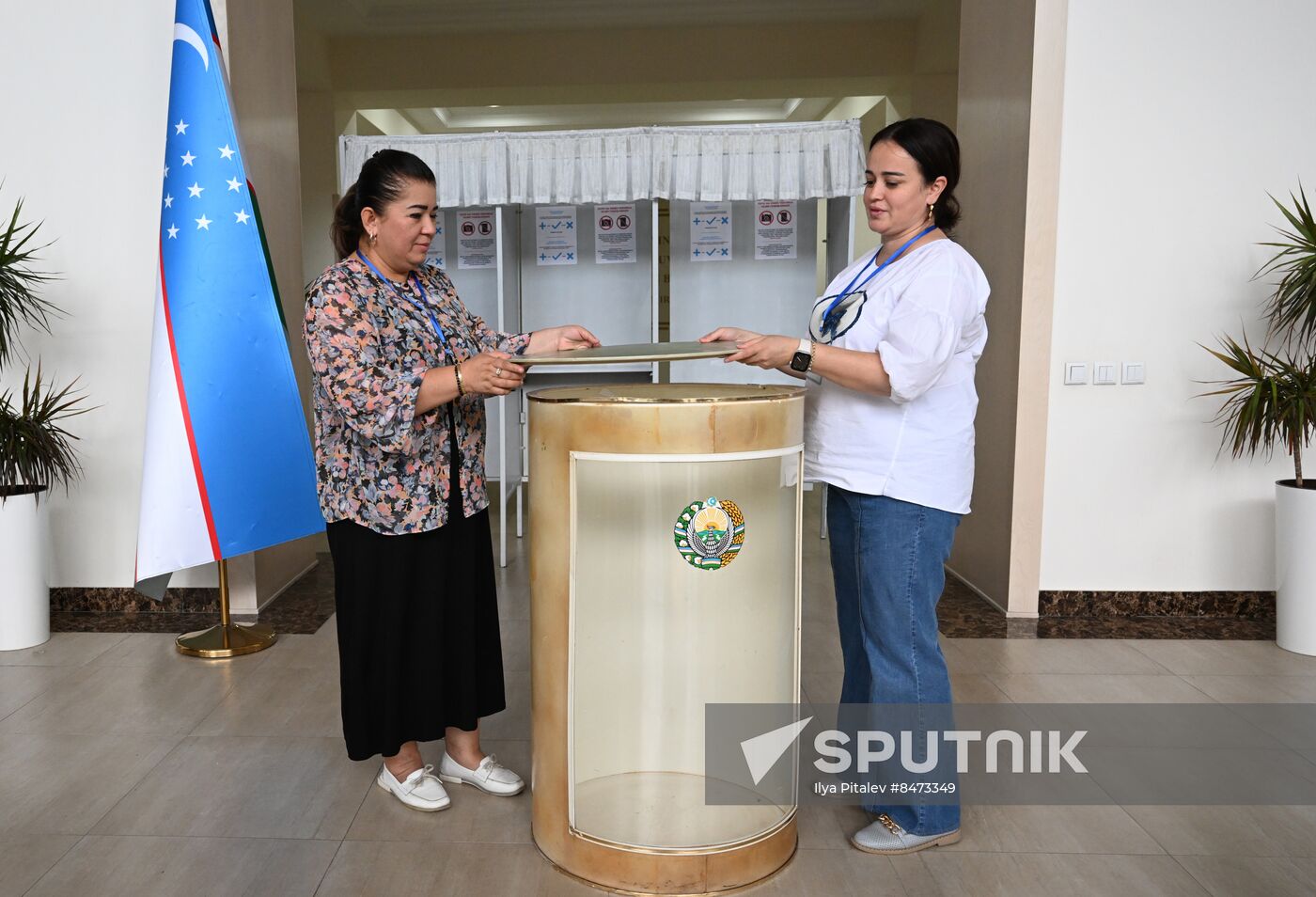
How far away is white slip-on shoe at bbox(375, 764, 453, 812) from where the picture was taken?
2596 mm

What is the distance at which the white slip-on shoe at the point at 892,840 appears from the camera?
2.41 meters

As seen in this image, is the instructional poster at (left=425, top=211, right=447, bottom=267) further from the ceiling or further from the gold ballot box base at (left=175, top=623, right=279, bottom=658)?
the ceiling

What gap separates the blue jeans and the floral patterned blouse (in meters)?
1.00

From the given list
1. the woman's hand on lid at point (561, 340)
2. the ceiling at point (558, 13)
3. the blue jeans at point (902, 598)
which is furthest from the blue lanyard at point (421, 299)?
the ceiling at point (558, 13)

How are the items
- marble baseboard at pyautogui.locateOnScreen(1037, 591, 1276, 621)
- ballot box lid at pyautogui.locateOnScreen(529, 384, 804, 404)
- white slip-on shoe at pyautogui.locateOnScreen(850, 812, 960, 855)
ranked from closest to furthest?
ballot box lid at pyautogui.locateOnScreen(529, 384, 804, 404)
white slip-on shoe at pyautogui.locateOnScreen(850, 812, 960, 855)
marble baseboard at pyautogui.locateOnScreen(1037, 591, 1276, 621)

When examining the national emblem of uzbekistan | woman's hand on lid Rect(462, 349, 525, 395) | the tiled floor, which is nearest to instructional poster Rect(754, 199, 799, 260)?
the tiled floor

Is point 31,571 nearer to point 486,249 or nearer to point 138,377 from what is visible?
point 138,377

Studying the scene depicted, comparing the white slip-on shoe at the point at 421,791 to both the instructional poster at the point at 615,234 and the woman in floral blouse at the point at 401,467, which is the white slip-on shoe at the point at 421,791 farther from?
the instructional poster at the point at 615,234

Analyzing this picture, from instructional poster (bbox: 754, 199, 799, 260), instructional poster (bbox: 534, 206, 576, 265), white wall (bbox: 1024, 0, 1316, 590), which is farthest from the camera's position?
instructional poster (bbox: 534, 206, 576, 265)

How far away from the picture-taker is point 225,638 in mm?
3840

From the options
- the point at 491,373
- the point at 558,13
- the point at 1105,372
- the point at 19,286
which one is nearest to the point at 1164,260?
the point at 1105,372

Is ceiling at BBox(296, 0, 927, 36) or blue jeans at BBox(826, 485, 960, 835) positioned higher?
ceiling at BBox(296, 0, 927, 36)

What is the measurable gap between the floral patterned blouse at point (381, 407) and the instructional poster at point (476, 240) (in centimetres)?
326

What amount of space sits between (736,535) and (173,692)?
2.35 metres
